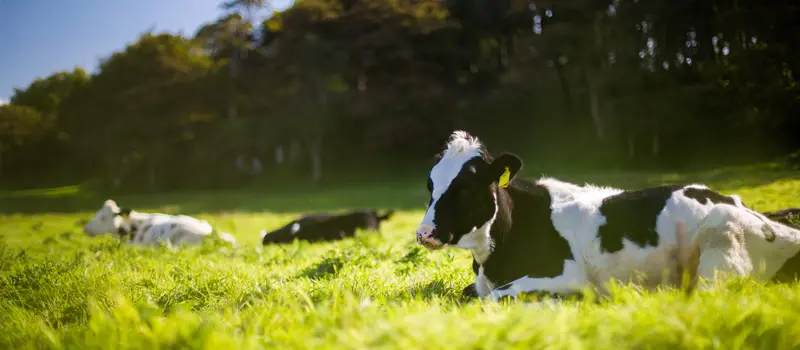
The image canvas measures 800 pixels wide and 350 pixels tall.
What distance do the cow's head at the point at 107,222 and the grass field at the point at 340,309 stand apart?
211 inches

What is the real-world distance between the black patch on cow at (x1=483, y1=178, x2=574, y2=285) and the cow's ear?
104 millimetres

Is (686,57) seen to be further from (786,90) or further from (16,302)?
(16,302)

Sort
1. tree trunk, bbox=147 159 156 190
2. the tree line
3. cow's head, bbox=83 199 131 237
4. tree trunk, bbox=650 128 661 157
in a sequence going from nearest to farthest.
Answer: cow's head, bbox=83 199 131 237 → tree trunk, bbox=650 128 661 157 → the tree line → tree trunk, bbox=147 159 156 190

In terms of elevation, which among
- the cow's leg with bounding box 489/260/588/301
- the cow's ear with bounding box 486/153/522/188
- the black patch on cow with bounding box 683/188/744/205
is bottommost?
the cow's leg with bounding box 489/260/588/301

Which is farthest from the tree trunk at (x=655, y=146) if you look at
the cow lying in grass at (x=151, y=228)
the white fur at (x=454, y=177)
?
the white fur at (x=454, y=177)

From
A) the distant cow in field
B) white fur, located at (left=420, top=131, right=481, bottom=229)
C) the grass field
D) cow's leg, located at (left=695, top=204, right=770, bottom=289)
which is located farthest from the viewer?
the distant cow in field

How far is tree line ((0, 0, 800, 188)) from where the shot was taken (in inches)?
1121

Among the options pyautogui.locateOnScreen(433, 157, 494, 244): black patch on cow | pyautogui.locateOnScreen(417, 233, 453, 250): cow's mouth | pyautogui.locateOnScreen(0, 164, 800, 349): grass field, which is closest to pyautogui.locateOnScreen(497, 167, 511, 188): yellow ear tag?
pyautogui.locateOnScreen(433, 157, 494, 244): black patch on cow

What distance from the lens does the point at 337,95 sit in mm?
35406

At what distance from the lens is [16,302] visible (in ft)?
15.5

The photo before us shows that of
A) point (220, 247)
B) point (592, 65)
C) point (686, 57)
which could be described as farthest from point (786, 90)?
point (592, 65)

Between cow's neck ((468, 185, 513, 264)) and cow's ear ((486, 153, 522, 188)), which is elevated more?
cow's ear ((486, 153, 522, 188))

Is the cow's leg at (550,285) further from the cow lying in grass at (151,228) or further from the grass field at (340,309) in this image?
the cow lying in grass at (151,228)

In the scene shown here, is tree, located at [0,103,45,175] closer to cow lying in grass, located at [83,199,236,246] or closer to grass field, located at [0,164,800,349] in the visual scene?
cow lying in grass, located at [83,199,236,246]
